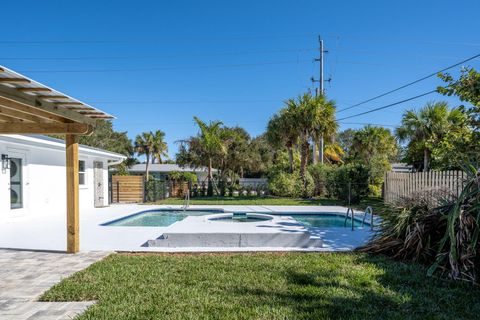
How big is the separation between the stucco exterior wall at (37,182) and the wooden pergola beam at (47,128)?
13.3 ft

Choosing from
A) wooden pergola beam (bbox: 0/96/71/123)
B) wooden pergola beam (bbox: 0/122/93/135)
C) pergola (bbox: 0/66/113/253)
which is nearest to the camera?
wooden pergola beam (bbox: 0/96/71/123)

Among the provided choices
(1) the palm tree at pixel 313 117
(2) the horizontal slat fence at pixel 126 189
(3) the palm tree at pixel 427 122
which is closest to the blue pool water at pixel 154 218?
(2) the horizontal slat fence at pixel 126 189

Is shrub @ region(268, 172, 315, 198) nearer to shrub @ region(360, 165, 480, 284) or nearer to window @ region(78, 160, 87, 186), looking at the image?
window @ region(78, 160, 87, 186)

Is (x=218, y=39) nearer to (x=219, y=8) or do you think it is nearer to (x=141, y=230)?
(x=219, y=8)

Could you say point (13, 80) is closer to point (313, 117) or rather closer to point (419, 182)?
point (419, 182)

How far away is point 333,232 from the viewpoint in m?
9.98

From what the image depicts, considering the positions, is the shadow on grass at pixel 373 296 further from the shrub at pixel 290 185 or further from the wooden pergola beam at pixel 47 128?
the shrub at pixel 290 185

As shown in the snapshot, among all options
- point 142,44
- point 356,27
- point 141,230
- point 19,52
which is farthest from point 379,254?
point 19,52

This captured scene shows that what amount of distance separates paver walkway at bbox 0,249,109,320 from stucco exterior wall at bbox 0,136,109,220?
15.3ft

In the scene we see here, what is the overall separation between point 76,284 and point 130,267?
104 centimetres

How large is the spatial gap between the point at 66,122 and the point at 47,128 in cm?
37

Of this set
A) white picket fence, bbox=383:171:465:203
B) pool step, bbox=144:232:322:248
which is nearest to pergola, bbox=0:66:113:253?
pool step, bbox=144:232:322:248

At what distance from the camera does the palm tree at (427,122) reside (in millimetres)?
17516

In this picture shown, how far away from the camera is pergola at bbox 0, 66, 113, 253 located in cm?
595
